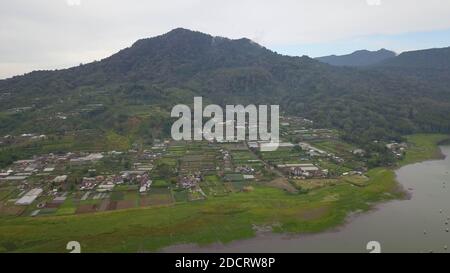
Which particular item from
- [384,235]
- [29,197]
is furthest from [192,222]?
[29,197]

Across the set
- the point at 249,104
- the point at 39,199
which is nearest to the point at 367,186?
the point at 39,199

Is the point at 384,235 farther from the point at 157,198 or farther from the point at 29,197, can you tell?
the point at 29,197

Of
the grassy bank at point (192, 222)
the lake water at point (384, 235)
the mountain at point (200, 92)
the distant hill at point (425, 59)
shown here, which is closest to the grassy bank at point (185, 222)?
the grassy bank at point (192, 222)

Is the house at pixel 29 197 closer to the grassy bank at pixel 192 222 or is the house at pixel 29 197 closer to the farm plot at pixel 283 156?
the grassy bank at pixel 192 222

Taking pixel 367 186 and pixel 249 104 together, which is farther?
pixel 249 104

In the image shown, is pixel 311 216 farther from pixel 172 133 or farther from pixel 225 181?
pixel 172 133
